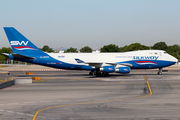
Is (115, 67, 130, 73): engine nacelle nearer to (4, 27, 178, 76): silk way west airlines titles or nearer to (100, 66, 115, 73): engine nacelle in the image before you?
(100, 66, 115, 73): engine nacelle

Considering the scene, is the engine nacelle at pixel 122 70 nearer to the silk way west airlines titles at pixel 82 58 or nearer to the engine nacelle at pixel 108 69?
the engine nacelle at pixel 108 69

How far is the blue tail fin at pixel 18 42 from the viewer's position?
46750 millimetres

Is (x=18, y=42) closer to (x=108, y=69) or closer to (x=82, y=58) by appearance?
(x=82, y=58)

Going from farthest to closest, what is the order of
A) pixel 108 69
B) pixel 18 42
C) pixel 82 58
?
pixel 82 58 → pixel 18 42 → pixel 108 69

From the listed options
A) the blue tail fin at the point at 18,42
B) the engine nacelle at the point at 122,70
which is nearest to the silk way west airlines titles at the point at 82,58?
the blue tail fin at the point at 18,42

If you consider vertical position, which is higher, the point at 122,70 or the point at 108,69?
the point at 108,69

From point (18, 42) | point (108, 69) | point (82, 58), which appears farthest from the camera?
point (82, 58)

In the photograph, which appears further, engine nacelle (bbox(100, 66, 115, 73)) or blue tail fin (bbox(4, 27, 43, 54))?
blue tail fin (bbox(4, 27, 43, 54))

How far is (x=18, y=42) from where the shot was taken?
156 ft

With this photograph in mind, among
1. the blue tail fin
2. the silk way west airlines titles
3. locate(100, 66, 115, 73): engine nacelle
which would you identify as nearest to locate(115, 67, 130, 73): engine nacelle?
locate(100, 66, 115, 73): engine nacelle

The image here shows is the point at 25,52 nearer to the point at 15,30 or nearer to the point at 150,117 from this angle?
the point at 15,30

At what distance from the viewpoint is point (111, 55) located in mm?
48375

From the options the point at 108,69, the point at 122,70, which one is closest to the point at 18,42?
the point at 108,69

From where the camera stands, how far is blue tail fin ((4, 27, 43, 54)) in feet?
153
